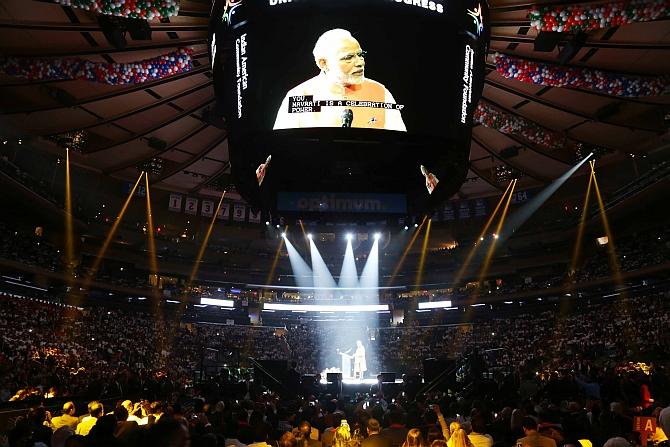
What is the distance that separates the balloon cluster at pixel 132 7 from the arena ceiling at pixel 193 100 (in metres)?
1.17

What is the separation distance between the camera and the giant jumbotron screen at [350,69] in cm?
1312

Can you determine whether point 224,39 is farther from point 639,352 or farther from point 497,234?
point 497,234

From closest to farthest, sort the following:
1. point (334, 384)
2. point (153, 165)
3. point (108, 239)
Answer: point (334, 384), point (153, 165), point (108, 239)

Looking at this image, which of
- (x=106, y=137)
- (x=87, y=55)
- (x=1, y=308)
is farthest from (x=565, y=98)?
(x=1, y=308)

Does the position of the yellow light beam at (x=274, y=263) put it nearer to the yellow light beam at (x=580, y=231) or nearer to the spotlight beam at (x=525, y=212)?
the spotlight beam at (x=525, y=212)

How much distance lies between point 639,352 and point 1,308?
37.0 m

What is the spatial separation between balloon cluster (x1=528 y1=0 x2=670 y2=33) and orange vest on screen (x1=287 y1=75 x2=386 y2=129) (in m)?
5.00

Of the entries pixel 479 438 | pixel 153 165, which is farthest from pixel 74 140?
pixel 479 438

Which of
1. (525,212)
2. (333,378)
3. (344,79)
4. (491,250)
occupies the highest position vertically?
(525,212)

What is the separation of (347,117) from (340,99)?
0.48 metres

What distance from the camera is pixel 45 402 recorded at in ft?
51.4

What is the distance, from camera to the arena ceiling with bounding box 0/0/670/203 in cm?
1560

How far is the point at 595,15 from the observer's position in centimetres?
1422

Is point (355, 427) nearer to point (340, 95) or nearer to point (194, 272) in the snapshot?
point (340, 95)
